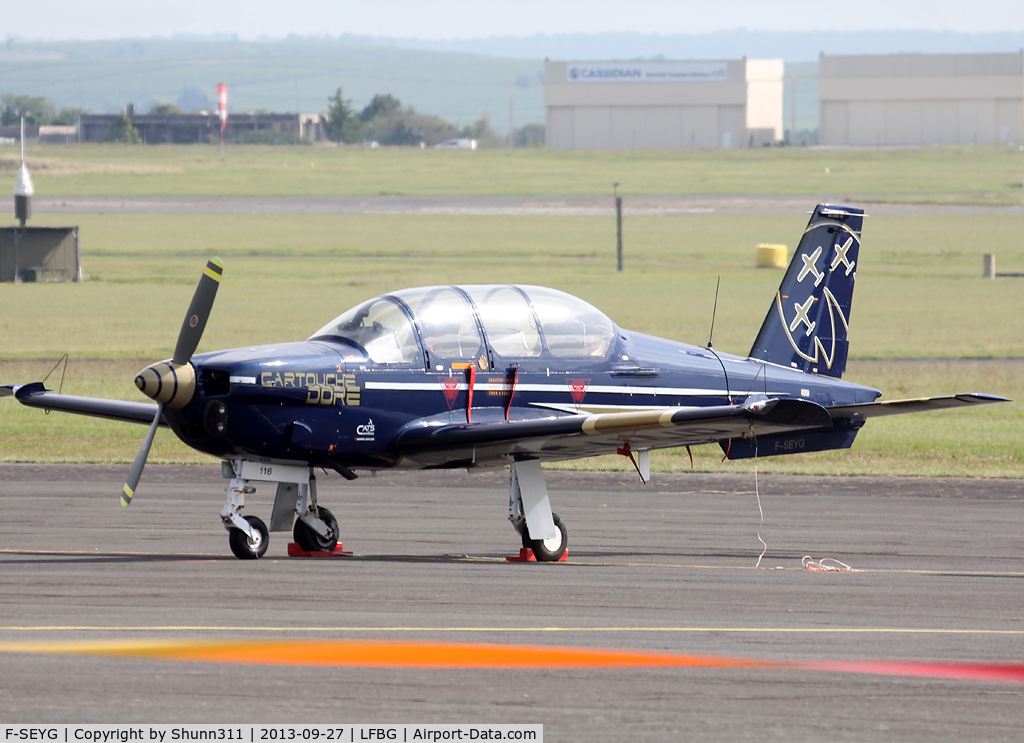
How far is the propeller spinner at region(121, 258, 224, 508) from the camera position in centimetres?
1124

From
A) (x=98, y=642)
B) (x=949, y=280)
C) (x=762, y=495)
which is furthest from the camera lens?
(x=949, y=280)

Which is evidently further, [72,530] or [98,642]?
[72,530]

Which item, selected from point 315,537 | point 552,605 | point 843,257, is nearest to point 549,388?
point 315,537

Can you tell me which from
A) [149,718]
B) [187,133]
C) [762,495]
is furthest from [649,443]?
[187,133]

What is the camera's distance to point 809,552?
13.6 metres

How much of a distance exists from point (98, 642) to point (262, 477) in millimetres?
3286

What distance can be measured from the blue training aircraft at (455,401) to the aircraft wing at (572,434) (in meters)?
0.02

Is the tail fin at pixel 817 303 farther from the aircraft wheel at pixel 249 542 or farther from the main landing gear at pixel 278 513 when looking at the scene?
the aircraft wheel at pixel 249 542

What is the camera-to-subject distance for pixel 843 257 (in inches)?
607

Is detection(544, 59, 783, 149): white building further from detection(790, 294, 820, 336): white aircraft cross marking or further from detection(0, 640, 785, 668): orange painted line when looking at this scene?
detection(0, 640, 785, 668): orange painted line

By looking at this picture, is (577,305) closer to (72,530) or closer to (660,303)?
(72,530)

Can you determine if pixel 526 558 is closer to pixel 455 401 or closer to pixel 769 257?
pixel 455 401

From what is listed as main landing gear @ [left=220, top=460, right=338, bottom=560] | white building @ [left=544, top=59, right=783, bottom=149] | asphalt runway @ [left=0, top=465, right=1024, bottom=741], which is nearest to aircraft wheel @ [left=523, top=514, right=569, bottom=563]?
asphalt runway @ [left=0, top=465, right=1024, bottom=741]

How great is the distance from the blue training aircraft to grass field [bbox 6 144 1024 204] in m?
75.0
